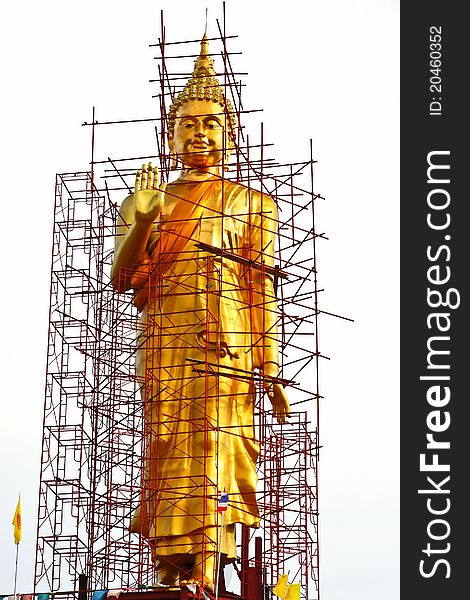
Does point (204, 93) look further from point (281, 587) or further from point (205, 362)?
point (281, 587)

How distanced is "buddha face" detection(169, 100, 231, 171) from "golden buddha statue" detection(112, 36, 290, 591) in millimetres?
14

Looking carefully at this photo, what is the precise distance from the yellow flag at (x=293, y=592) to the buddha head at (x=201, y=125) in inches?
175

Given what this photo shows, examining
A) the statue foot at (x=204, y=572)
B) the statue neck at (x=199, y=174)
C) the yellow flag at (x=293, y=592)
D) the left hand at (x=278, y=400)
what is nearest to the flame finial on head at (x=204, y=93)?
the statue neck at (x=199, y=174)

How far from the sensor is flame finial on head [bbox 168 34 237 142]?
16734 mm

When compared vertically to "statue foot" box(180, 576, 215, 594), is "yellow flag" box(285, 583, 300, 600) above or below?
below

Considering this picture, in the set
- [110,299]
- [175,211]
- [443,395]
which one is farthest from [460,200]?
[110,299]

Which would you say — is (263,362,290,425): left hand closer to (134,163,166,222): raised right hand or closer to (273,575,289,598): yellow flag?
(273,575,289,598): yellow flag

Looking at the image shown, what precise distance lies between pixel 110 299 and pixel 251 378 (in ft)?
7.54

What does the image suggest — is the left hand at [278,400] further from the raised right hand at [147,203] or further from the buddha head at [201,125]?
the buddha head at [201,125]

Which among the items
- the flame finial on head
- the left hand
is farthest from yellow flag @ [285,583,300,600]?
the flame finial on head

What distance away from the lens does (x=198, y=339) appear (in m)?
15.6

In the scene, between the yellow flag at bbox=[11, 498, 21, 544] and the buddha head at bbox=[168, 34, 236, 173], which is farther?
the buddha head at bbox=[168, 34, 236, 173]

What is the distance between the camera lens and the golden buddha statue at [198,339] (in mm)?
15102

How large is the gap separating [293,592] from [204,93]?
17.3 feet
